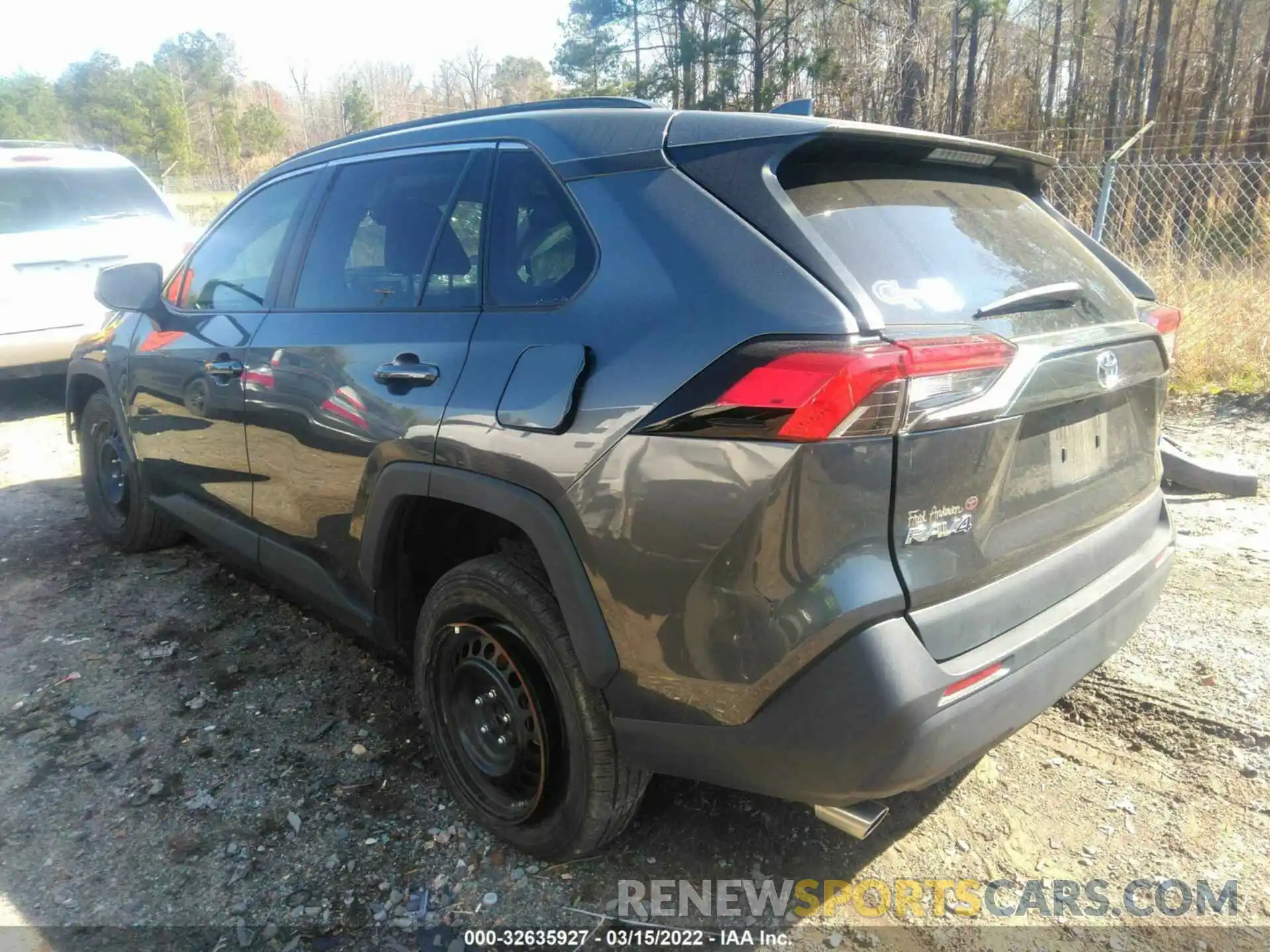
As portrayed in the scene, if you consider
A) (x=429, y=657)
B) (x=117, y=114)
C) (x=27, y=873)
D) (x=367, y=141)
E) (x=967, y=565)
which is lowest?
(x=27, y=873)

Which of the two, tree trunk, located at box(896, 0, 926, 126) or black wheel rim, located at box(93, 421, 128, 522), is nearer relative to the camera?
black wheel rim, located at box(93, 421, 128, 522)

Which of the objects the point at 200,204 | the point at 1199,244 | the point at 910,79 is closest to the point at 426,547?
the point at 1199,244

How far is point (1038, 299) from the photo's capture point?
2.03 meters

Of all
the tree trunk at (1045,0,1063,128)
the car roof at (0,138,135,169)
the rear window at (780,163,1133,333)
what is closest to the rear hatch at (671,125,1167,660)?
the rear window at (780,163,1133,333)

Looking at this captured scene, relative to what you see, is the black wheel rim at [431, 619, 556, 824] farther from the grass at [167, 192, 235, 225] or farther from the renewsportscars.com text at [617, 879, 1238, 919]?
the grass at [167, 192, 235, 225]

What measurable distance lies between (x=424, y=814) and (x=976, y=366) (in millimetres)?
1925

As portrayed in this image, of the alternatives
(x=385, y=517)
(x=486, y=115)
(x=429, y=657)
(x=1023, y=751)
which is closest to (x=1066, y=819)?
(x=1023, y=751)

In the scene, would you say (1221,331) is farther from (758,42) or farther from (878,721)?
(758,42)

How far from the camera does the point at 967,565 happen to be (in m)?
1.79

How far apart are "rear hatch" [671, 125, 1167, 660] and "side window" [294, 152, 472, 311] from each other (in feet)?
3.02

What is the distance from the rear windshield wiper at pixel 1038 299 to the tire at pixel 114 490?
3639mm

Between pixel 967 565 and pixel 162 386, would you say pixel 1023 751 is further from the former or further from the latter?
pixel 162 386

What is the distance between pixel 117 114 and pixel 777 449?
4601cm

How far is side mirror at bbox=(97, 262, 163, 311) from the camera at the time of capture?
12.1 ft
